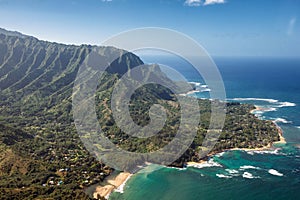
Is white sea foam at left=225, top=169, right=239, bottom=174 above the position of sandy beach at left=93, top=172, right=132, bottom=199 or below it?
above

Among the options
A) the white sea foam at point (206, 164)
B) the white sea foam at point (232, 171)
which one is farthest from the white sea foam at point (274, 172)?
the white sea foam at point (206, 164)

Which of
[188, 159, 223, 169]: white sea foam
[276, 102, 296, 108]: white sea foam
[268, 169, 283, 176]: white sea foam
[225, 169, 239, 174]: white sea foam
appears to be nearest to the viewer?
[268, 169, 283, 176]: white sea foam

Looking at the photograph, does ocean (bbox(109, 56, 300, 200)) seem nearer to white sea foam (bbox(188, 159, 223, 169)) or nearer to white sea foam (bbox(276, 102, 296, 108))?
white sea foam (bbox(188, 159, 223, 169))

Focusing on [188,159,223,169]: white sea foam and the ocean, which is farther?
[188,159,223,169]: white sea foam

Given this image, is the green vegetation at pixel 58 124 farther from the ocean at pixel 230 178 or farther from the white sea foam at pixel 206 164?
the ocean at pixel 230 178

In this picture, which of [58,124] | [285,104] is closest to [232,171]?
[58,124]

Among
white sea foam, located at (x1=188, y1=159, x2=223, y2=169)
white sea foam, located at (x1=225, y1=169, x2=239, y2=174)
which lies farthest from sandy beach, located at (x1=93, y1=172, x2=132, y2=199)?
white sea foam, located at (x1=225, y1=169, x2=239, y2=174)

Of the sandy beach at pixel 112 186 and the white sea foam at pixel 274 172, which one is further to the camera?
the white sea foam at pixel 274 172
